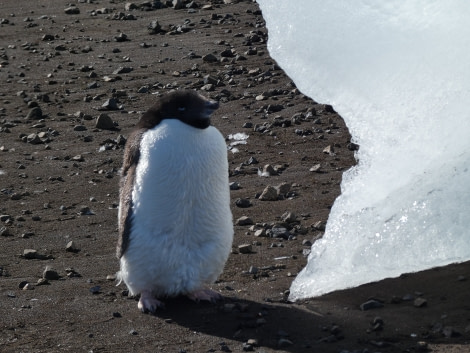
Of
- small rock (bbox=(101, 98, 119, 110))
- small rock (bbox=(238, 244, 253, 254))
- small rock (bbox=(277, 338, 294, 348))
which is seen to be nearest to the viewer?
small rock (bbox=(277, 338, 294, 348))

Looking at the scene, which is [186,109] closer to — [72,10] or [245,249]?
[245,249]

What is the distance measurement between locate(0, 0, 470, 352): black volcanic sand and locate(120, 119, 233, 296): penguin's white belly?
174mm

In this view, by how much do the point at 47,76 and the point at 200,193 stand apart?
18.0ft

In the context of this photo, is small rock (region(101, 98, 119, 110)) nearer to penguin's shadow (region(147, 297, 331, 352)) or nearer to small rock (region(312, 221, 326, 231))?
small rock (region(312, 221, 326, 231))

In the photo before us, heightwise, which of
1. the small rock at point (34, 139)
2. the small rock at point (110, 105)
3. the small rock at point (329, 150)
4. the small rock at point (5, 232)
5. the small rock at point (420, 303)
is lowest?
the small rock at point (34, 139)

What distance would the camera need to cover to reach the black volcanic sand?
4422 millimetres

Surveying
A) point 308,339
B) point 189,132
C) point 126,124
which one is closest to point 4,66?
point 126,124

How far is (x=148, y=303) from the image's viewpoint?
4809mm

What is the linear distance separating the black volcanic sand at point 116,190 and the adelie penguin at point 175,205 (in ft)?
0.52

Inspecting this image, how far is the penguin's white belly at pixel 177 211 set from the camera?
15.4ft

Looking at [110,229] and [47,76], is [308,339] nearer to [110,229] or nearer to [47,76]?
[110,229]

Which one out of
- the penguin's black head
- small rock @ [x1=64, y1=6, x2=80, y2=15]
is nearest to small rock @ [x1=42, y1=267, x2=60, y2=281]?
the penguin's black head

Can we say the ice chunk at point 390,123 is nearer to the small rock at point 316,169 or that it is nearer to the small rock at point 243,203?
the small rock at point 243,203

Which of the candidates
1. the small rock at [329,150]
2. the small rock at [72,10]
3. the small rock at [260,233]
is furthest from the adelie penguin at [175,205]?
the small rock at [72,10]
